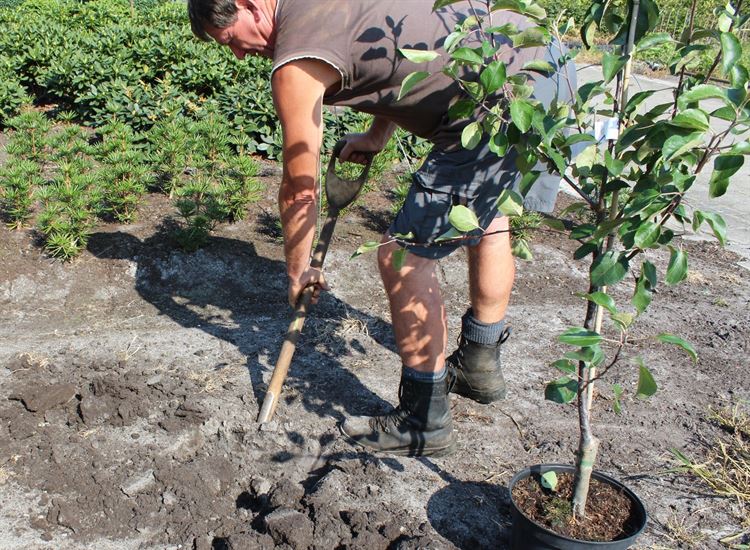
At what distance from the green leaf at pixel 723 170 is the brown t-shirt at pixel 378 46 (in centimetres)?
88

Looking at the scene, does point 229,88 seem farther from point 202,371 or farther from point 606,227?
point 606,227

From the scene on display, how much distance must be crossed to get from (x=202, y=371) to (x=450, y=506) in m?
1.20

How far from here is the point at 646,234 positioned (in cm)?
150

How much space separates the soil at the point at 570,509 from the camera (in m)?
1.98

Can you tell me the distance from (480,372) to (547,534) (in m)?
1.03

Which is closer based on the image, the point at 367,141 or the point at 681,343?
the point at 681,343

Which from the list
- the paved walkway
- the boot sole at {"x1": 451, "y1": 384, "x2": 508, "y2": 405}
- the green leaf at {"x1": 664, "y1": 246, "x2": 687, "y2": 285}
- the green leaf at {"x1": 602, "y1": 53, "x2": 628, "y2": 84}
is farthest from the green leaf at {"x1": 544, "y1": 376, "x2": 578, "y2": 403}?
the paved walkway

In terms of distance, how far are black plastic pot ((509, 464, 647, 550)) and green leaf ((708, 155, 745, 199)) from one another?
0.96m

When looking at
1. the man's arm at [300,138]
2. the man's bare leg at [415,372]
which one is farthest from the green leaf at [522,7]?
the man's bare leg at [415,372]

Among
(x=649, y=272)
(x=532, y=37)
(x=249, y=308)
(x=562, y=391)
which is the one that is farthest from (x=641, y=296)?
(x=249, y=308)

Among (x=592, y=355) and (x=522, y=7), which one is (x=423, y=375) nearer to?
(x=592, y=355)

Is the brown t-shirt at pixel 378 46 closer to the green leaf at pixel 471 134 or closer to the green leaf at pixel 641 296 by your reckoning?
the green leaf at pixel 471 134

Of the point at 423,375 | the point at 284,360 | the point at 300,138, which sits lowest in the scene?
the point at 284,360

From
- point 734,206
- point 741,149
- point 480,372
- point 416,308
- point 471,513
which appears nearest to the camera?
point 741,149
